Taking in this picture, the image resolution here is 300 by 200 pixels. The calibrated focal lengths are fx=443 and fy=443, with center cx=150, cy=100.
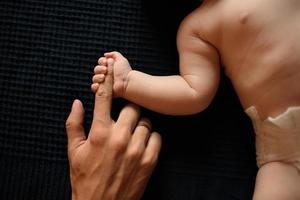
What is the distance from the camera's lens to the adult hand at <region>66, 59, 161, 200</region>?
862 millimetres

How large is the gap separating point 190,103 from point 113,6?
0.29 metres

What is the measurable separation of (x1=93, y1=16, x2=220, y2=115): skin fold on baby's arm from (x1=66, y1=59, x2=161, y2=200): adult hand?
4cm

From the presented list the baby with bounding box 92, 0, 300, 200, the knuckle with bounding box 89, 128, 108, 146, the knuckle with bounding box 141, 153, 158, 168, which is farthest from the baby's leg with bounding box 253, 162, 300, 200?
the knuckle with bounding box 89, 128, 108, 146

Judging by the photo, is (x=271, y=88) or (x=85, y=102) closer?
(x=271, y=88)

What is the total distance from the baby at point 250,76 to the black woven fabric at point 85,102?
0.06 meters

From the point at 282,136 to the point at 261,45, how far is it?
180 millimetres

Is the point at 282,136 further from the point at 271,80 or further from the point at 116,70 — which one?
the point at 116,70

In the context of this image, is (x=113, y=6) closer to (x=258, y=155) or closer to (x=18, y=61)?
(x=18, y=61)

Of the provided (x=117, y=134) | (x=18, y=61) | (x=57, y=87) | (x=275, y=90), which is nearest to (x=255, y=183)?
(x=275, y=90)

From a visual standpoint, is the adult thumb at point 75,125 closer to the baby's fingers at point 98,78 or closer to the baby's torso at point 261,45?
the baby's fingers at point 98,78

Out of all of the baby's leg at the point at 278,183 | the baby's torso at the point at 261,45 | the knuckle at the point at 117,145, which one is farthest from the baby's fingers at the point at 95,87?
the baby's leg at the point at 278,183

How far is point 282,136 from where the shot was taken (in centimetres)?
85

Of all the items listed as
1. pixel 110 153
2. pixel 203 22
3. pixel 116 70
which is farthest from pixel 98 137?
pixel 203 22

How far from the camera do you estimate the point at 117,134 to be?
874 millimetres
